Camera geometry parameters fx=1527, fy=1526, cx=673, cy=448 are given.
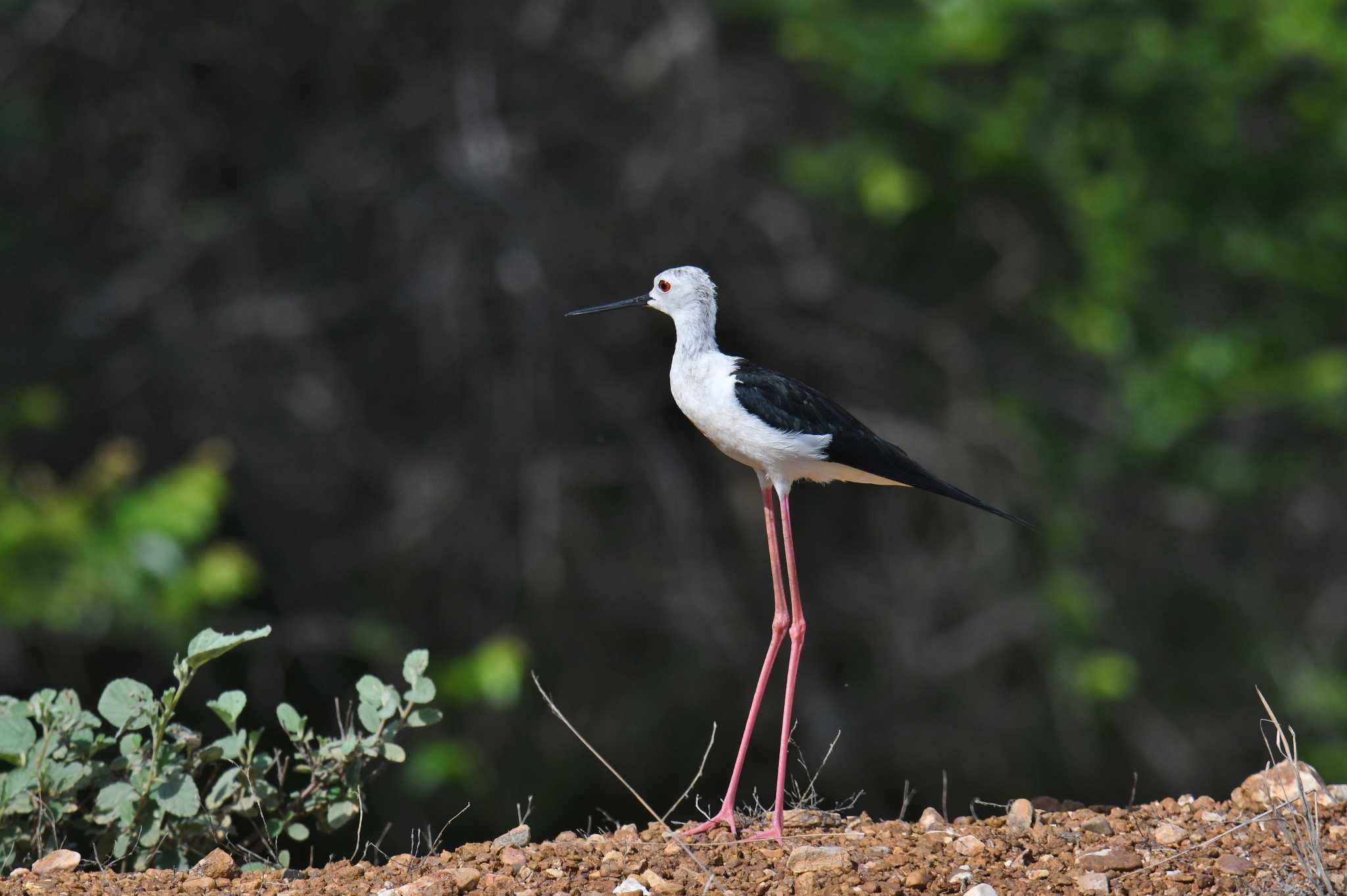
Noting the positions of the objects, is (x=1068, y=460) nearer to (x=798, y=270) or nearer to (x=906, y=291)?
(x=906, y=291)

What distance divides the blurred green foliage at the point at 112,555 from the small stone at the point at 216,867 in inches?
160

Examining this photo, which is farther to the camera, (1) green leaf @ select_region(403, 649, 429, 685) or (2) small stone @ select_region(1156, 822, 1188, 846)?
(1) green leaf @ select_region(403, 649, 429, 685)

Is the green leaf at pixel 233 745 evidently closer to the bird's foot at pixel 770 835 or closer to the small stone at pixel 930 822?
→ the bird's foot at pixel 770 835

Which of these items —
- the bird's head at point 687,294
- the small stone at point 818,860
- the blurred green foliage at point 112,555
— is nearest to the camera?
the small stone at point 818,860

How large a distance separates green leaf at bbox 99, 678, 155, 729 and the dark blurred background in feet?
13.8

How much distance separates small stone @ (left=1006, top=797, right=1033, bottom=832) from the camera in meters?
4.14

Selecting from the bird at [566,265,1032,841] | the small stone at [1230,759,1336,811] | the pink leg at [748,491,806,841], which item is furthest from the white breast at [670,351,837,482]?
the small stone at [1230,759,1336,811]

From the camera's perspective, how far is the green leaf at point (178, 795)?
402 cm

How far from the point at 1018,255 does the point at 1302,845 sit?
25.6 ft

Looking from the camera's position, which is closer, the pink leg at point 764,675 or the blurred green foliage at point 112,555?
the pink leg at point 764,675

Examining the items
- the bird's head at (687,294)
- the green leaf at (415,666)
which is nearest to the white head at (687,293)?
the bird's head at (687,294)

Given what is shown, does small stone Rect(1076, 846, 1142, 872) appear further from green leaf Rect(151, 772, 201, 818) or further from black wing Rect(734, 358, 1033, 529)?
green leaf Rect(151, 772, 201, 818)

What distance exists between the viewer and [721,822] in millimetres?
4379

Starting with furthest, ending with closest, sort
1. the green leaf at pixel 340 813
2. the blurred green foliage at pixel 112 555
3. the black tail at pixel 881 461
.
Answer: the blurred green foliage at pixel 112 555
the black tail at pixel 881 461
the green leaf at pixel 340 813
